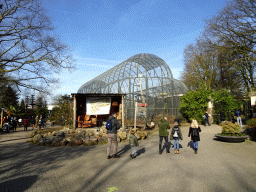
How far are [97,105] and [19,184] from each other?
10856 millimetres

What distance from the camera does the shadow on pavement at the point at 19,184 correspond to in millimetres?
4243

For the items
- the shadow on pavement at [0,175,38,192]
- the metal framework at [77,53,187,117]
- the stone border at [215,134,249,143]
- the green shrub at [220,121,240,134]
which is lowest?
the shadow on pavement at [0,175,38,192]

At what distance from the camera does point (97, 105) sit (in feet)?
50.1

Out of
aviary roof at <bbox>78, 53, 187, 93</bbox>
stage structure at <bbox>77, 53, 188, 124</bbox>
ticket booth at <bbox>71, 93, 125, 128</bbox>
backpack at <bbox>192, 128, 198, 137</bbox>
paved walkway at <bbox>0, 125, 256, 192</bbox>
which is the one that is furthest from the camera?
aviary roof at <bbox>78, 53, 187, 93</bbox>

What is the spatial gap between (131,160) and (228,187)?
3421 mm

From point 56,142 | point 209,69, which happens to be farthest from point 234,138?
point 209,69

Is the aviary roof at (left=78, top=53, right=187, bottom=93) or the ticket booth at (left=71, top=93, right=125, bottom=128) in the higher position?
the aviary roof at (left=78, top=53, right=187, bottom=93)

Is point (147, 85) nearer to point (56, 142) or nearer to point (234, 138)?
→ point (234, 138)

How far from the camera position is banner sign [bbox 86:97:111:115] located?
15.1 meters

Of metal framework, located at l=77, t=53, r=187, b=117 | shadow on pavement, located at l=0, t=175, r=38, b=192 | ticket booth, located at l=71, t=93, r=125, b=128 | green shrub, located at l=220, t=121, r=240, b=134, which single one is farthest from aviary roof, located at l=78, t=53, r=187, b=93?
shadow on pavement, located at l=0, t=175, r=38, b=192

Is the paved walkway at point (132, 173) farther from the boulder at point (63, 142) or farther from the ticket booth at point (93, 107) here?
the ticket booth at point (93, 107)

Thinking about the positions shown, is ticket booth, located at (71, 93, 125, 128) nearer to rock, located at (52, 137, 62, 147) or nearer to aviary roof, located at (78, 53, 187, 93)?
rock, located at (52, 137, 62, 147)

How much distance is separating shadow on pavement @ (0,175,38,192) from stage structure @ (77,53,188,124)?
568 inches

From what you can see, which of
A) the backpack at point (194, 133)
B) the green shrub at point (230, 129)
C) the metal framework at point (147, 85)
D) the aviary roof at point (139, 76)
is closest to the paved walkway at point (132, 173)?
the backpack at point (194, 133)
